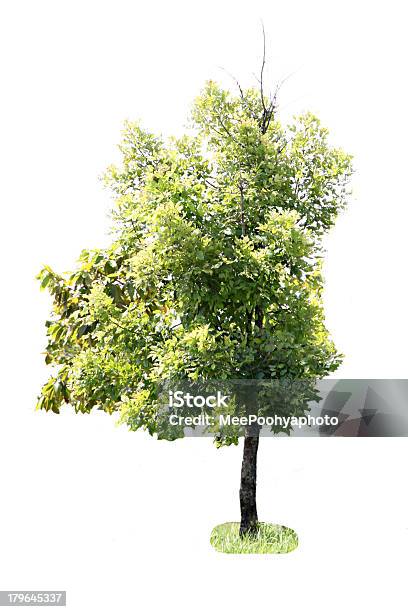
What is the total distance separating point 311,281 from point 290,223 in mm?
939

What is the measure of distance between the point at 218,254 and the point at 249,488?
9.49ft

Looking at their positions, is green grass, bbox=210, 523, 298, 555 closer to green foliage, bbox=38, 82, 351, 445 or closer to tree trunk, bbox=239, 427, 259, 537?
tree trunk, bbox=239, 427, 259, 537

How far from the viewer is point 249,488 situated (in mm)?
8461

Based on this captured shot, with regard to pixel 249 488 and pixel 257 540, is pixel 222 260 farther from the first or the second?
pixel 257 540

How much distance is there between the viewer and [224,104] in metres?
8.20

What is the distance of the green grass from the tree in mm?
165

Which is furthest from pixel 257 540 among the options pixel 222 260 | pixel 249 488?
pixel 222 260

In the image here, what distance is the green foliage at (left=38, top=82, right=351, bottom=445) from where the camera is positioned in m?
7.59

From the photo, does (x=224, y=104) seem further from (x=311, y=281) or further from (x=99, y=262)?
(x=99, y=262)

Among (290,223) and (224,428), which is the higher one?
(290,223)

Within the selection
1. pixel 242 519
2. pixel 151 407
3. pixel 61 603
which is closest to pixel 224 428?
pixel 151 407

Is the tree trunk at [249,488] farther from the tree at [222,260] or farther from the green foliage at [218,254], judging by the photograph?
the green foliage at [218,254]

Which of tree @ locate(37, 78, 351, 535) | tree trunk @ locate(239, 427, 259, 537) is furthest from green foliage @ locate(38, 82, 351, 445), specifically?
tree trunk @ locate(239, 427, 259, 537)

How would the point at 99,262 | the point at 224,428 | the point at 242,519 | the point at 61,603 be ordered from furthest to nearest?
the point at 99,262, the point at 242,519, the point at 224,428, the point at 61,603
